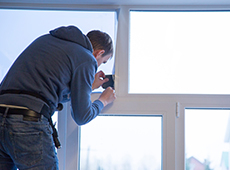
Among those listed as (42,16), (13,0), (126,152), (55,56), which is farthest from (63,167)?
(13,0)

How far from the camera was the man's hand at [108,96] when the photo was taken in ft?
5.66

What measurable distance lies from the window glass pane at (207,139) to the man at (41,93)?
26.6 inches

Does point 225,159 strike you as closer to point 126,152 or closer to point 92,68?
point 126,152

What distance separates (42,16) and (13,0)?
7.6 inches

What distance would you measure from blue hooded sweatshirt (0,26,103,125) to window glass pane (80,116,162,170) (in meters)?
0.40

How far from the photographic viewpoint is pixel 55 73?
1.33 metres

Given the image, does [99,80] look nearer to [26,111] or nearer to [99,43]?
[99,43]

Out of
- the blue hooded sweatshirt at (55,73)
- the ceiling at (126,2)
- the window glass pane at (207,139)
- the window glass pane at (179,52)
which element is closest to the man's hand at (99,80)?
the window glass pane at (179,52)

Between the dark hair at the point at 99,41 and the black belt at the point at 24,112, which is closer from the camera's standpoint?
the black belt at the point at 24,112

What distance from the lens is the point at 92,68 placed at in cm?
141

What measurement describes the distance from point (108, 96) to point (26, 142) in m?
0.62

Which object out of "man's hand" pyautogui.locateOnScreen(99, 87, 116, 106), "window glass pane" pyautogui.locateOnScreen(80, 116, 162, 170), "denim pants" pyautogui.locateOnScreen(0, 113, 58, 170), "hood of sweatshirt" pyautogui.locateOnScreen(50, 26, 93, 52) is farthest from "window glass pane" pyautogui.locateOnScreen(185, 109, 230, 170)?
"denim pants" pyautogui.locateOnScreen(0, 113, 58, 170)

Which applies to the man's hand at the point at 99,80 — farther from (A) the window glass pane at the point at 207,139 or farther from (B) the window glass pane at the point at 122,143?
→ (A) the window glass pane at the point at 207,139

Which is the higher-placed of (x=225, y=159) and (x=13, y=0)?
(x=13, y=0)
